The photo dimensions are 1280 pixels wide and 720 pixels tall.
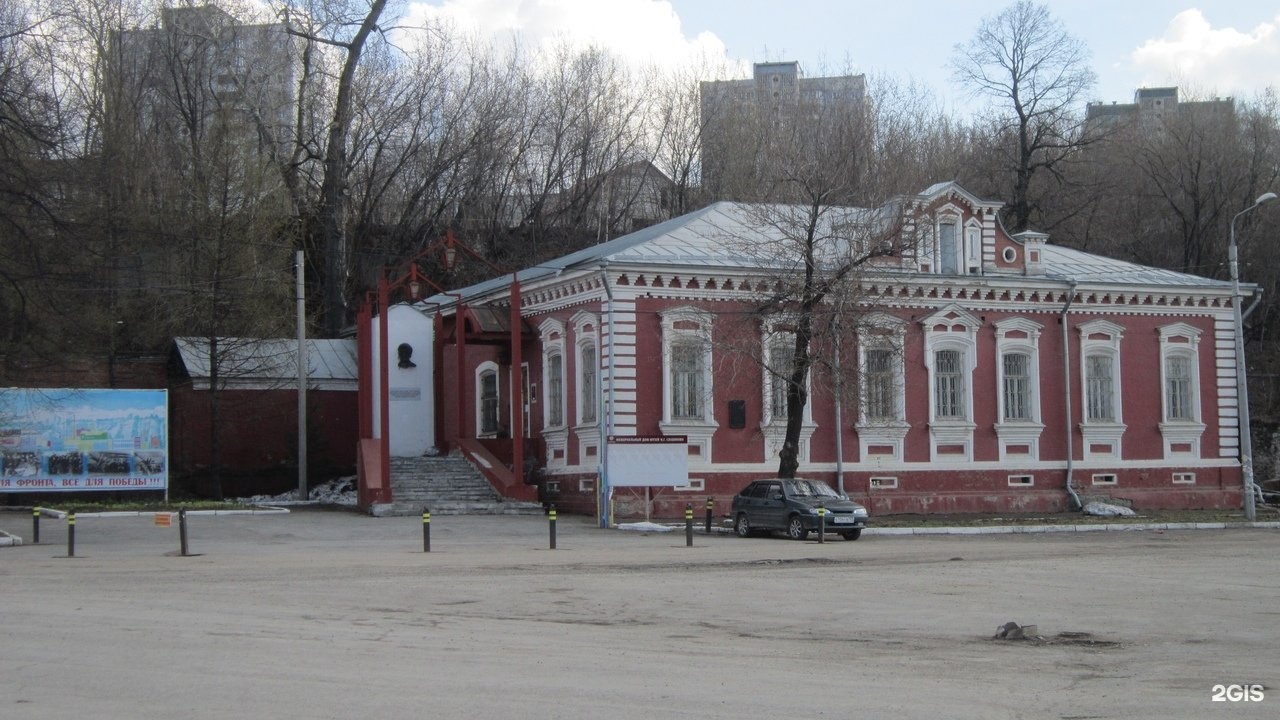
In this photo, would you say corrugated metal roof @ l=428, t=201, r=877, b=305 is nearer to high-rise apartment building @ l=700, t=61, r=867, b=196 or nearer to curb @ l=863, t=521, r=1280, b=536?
curb @ l=863, t=521, r=1280, b=536

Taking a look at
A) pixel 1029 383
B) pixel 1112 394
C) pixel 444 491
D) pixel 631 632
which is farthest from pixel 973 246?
pixel 631 632

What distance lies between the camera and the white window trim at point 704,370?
35.6m

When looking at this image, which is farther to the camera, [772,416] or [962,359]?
[962,359]

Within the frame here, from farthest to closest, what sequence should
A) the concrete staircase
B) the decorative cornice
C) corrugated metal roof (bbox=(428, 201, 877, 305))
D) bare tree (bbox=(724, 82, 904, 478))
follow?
the concrete staircase
the decorative cornice
corrugated metal roof (bbox=(428, 201, 877, 305))
bare tree (bbox=(724, 82, 904, 478))

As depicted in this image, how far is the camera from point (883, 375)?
37.4 m

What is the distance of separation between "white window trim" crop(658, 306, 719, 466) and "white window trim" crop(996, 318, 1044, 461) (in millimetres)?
9167

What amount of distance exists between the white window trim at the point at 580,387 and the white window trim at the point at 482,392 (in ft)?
16.5

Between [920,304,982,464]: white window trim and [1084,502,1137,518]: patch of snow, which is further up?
[920,304,982,464]: white window trim

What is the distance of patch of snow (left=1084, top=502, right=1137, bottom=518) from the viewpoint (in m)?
38.7

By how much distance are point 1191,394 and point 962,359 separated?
810cm

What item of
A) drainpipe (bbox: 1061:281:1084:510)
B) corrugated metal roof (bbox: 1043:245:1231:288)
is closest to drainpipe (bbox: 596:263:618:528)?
drainpipe (bbox: 1061:281:1084:510)

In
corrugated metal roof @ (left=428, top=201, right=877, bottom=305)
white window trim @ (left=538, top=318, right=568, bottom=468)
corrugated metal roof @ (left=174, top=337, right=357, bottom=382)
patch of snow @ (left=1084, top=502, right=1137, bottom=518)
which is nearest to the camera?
corrugated metal roof @ (left=428, top=201, right=877, bottom=305)

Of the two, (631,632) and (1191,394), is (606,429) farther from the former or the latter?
(631,632)

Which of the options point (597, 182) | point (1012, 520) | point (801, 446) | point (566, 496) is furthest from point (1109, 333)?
point (597, 182)
